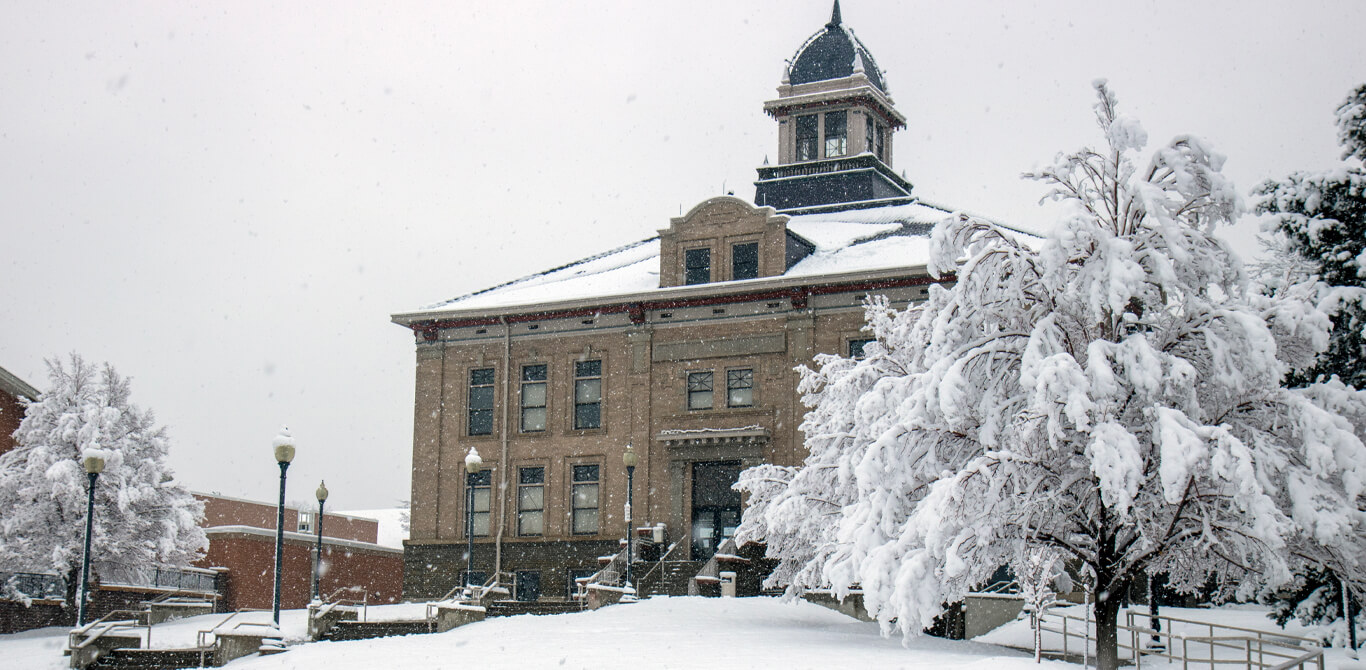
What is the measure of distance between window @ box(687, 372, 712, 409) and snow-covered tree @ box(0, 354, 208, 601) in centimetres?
1462

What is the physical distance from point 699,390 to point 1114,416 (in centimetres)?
2228

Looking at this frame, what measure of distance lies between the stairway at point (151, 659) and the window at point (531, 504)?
1705 centimetres

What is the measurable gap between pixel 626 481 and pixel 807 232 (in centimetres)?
994

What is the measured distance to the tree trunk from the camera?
1712 cm

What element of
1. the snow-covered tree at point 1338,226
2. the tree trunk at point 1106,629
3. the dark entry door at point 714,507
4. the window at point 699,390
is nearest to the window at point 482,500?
the dark entry door at point 714,507

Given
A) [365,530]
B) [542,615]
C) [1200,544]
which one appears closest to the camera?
[1200,544]

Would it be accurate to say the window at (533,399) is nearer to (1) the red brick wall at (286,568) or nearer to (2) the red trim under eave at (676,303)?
(2) the red trim under eave at (676,303)

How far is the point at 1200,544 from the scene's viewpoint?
16.0m

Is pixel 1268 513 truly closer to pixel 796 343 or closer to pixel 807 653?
pixel 807 653

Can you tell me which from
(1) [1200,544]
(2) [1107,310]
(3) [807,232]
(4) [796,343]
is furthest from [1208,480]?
(3) [807,232]

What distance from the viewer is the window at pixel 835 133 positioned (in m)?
46.6

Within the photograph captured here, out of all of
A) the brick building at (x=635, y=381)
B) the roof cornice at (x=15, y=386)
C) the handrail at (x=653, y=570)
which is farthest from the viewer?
the roof cornice at (x=15, y=386)

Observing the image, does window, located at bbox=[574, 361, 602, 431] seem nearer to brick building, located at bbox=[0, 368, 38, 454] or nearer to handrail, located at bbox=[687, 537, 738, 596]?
handrail, located at bbox=[687, 537, 738, 596]

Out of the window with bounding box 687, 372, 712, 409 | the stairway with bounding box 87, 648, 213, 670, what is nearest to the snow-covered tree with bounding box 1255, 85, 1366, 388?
the window with bounding box 687, 372, 712, 409
